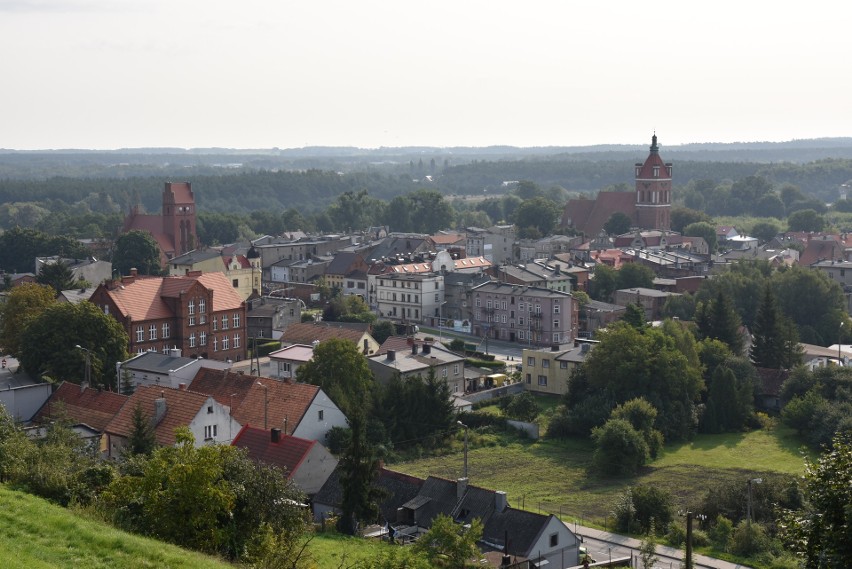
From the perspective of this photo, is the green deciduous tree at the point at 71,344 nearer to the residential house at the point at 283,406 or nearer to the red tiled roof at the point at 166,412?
the residential house at the point at 283,406

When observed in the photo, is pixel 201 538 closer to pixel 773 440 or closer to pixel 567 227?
pixel 773 440

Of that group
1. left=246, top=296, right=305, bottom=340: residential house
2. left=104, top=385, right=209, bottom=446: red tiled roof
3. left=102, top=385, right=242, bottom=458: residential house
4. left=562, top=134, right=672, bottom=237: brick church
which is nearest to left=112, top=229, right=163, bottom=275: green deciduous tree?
left=246, top=296, right=305, bottom=340: residential house

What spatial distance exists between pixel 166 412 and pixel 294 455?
5.35 m

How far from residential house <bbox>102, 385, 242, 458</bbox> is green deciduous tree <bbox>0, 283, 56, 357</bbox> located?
1542 centimetres

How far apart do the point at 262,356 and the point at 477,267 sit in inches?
988

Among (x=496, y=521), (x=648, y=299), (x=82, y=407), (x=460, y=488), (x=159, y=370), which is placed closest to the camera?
(x=496, y=521)

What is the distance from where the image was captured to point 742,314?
226 feet

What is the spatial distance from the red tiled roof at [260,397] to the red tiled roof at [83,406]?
3.63 m

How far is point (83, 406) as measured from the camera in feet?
127

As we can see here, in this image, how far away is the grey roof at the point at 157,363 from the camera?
4328 cm

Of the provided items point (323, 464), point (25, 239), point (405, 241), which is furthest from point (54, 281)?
point (323, 464)

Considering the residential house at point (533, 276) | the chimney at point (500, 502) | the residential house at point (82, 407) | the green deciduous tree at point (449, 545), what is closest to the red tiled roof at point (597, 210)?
the residential house at point (533, 276)

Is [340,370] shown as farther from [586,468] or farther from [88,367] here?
[586,468]

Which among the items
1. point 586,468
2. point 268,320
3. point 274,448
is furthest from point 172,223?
point 274,448
